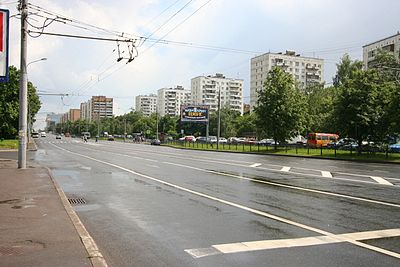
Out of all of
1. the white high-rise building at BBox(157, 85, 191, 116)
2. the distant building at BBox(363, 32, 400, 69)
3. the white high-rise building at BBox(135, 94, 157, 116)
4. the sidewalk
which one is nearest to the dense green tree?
the distant building at BBox(363, 32, 400, 69)

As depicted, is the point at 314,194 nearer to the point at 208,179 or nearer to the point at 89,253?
the point at 208,179

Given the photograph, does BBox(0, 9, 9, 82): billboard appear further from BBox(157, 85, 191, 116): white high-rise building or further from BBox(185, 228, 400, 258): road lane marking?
BBox(157, 85, 191, 116): white high-rise building

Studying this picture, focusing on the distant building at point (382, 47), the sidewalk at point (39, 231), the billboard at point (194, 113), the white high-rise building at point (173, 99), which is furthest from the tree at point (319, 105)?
the white high-rise building at point (173, 99)

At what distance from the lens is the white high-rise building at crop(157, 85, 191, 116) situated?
16125 centimetres

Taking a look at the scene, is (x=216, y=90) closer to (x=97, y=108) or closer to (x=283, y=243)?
(x=97, y=108)

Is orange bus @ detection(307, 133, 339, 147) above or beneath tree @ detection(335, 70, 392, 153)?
beneath

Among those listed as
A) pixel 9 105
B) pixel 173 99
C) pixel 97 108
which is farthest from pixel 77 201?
pixel 173 99

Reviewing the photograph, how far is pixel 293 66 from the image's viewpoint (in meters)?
123

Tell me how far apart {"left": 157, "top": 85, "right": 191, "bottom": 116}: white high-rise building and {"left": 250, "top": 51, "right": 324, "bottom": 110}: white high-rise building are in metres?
42.1

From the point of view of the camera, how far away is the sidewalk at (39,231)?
5414 millimetres

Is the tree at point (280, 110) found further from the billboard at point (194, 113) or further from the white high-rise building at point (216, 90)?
the white high-rise building at point (216, 90)

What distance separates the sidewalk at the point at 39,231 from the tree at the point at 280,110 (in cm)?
3784

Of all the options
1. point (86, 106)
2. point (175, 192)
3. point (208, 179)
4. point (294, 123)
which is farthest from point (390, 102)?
point (86, 106)

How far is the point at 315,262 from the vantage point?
5582mm
